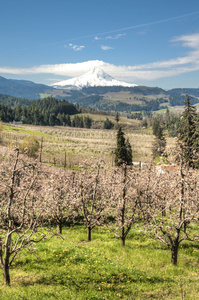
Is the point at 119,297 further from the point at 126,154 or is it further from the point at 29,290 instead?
the point at 126,154

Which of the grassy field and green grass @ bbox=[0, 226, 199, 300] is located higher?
the grassy field

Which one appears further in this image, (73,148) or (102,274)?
(73,148)

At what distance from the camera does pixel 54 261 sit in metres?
11.4

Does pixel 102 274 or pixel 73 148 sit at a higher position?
pixel 73 148

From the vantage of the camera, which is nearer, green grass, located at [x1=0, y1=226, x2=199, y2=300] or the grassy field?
green grass, located at [x1=0, y1=226, x2=199, y2=300]

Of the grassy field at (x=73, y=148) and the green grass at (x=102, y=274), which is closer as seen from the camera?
the green grass at (x=102, y=274)

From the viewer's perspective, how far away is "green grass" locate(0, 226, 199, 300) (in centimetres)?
890

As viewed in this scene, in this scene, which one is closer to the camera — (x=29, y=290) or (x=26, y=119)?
(x=29, y=290)

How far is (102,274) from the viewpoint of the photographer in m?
10.5

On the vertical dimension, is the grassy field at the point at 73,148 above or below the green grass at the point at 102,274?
above

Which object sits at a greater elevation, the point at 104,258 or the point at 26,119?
the point at 26,119

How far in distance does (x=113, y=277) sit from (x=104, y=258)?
1998 millimetres

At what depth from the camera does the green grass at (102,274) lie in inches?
350

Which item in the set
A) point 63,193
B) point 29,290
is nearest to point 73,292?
point 29,290
